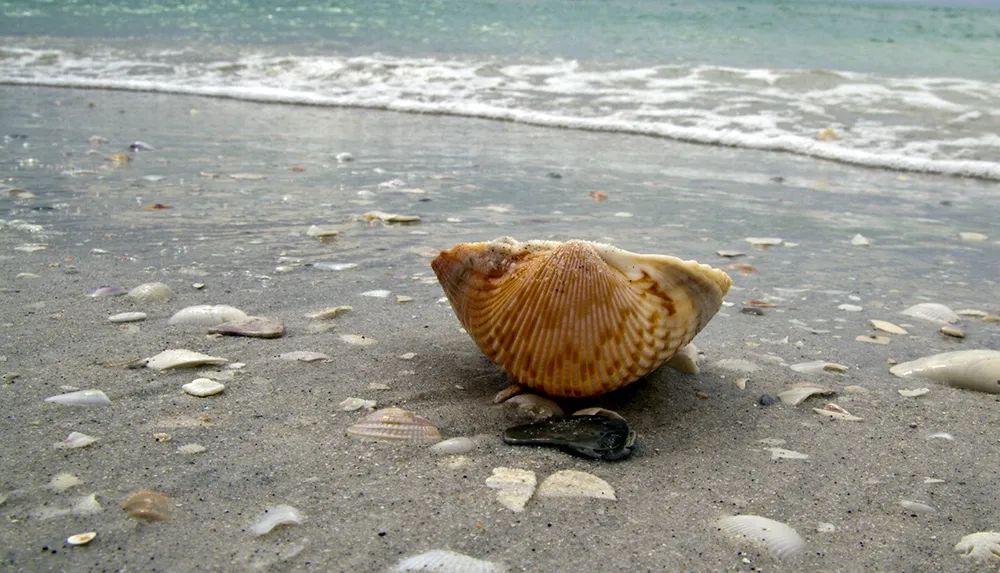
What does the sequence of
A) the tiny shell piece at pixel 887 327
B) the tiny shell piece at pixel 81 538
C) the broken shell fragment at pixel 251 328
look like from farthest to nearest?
the tiny shell piece at pixel 887 327, the broken shell fragment at pixel 251 328, the tiny shell piece at pixel 81 538

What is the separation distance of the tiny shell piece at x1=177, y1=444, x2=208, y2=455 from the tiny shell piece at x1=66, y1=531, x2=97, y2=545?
35 cm

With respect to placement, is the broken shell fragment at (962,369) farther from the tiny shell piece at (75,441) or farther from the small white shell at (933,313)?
the tiny shell piece at (75,441)

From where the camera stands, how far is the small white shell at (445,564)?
155 cm

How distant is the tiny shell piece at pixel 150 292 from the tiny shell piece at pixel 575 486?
1.74 meters

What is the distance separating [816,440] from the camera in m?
2.19

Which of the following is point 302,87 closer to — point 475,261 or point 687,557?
point 475,261

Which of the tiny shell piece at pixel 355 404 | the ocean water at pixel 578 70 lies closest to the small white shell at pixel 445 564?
the tiny shell piece at pixel 355 404

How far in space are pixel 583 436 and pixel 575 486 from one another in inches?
9.2

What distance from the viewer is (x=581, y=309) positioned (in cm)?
210

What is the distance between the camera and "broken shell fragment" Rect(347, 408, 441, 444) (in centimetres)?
205

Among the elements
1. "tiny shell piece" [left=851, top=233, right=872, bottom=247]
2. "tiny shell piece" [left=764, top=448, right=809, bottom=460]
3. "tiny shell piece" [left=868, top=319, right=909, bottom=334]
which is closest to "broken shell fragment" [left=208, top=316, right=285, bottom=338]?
"tiny shell piece" [left=764, top=448, right=809, bottom=460]

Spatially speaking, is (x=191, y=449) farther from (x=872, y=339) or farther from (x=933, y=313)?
(x=933, y=313)

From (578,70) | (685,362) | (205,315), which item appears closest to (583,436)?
(685,362)

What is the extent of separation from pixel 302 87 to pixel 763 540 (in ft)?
30.0
